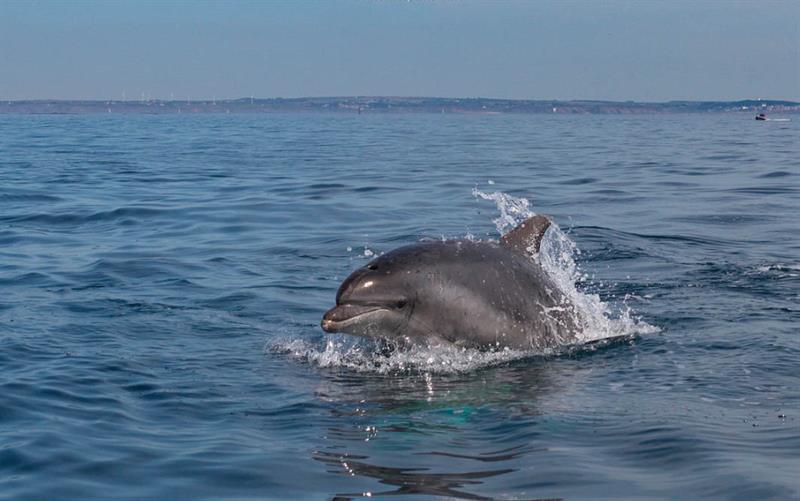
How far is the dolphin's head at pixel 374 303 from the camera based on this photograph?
11227 millimetres

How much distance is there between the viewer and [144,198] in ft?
103

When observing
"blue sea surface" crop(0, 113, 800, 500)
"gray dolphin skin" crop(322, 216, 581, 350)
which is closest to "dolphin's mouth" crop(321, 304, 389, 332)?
"gray dolphin skin" crop(322, 216, 581, 350)

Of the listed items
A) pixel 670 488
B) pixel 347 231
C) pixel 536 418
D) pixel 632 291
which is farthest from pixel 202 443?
pixel 347 231

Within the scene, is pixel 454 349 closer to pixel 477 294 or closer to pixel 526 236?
pixel 477 294

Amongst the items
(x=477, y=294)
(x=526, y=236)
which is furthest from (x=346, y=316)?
(x=526, y=236)

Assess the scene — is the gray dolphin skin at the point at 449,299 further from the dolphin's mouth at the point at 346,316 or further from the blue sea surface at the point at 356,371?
the blue sea surface at the point at 356,371

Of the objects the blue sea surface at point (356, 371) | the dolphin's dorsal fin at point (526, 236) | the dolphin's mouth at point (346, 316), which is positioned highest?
the dolphin's dorsal fin at point (526, 236)

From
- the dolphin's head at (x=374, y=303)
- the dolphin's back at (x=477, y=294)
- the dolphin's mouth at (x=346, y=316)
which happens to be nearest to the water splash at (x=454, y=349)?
the dolphin's back at (x=477, y=294)

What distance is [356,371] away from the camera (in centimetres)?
1198

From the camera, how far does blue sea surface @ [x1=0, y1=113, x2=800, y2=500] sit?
8.42 meters

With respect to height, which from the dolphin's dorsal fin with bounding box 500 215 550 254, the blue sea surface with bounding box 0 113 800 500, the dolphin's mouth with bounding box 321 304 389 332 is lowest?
the blue sea surface with bounding box 0 113 800 500

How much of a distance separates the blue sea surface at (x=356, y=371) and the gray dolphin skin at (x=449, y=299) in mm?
286

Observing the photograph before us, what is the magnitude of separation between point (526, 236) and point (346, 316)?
257 cm

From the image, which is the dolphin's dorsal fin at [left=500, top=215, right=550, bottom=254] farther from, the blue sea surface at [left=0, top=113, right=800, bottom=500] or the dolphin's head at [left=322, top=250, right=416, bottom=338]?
the dolphin's head at [left=322, top=250, right=416, bottom=338]
